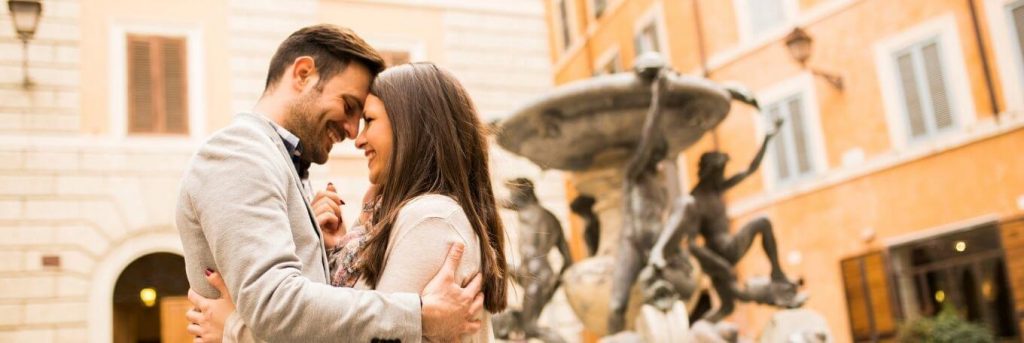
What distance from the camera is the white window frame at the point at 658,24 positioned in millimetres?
16578

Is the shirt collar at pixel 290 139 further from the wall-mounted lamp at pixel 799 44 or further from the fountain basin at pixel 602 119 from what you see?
the wall-mounted lamp at pixel 799 44

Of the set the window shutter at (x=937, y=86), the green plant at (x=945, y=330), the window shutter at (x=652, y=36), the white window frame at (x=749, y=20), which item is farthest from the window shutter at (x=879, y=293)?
the window shutter at (x=652, y=36)

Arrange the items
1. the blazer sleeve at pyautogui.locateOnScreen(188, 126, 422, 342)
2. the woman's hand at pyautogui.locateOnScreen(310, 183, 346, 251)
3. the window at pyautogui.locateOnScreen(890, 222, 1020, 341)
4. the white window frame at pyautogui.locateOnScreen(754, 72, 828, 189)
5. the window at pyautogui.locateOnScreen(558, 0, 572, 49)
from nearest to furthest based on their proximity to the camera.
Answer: the blazer sleeve at pyautogui.locateOnScreen(188, 126, 422, 342) < the woman's hand at pyautogui.locateOnScreen(310, 183, 346, 251) < the window at pyautogui.locateOnScreen(890, 222, 1020, 341) < the white window frame at pyautogui.locateOnScreen(754, 72, 828, 189) < the window at pyautogui.locateOnScreen(558, 0, 572, 49)

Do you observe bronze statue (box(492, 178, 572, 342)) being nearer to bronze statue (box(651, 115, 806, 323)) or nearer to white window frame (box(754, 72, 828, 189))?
bronze statue (box(651, 115, 806, 323))

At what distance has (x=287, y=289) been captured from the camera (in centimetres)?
141

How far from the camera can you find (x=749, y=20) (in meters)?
15.2

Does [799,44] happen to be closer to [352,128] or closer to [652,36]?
[652,36]

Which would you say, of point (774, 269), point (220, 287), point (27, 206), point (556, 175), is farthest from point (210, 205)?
point (556, 175)

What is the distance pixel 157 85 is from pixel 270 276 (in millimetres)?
9694

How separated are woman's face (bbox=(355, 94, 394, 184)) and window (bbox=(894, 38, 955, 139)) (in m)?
11.7

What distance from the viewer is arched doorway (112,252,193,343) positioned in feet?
29.0

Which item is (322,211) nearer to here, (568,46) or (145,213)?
(145,213)

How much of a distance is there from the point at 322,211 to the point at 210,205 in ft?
1.39

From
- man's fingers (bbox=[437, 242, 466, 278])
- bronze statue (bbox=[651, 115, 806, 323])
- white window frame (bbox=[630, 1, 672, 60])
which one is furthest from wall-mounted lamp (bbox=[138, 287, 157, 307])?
white window frame (bbox=[630, 1, 672, 60])
